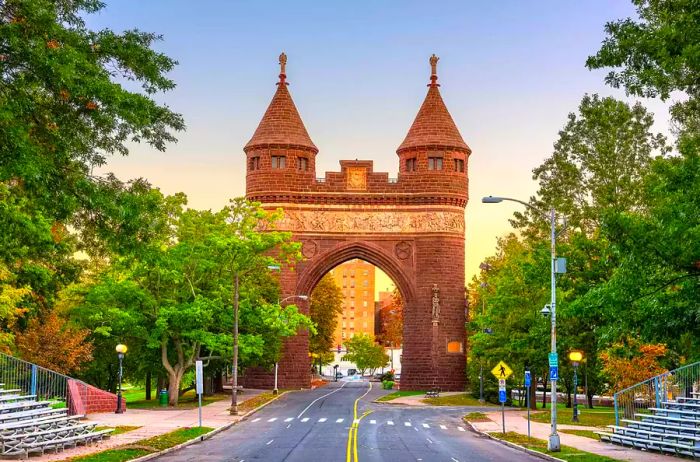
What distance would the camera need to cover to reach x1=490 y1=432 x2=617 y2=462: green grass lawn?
78.2ft

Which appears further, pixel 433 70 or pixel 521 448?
pixel 433 70

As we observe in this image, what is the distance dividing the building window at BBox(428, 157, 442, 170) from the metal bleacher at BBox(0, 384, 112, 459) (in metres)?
46.0

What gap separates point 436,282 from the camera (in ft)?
226

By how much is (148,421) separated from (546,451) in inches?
666

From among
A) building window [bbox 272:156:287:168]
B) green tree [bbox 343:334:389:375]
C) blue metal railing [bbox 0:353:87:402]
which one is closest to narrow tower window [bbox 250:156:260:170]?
building window [bbox 272:156:287:168]

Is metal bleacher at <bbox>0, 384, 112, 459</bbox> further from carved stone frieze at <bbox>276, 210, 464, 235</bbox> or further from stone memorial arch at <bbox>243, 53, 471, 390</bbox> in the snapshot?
carved stone frieze at <bbox>276, 210, 464, 235</bbox>

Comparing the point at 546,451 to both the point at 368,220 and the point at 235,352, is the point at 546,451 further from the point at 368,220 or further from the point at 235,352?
the point at 368,220

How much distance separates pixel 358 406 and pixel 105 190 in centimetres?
3557

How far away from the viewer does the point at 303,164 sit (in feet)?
234

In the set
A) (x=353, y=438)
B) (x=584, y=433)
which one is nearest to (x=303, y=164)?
(x=584, y=433)

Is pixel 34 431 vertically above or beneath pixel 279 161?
beneath

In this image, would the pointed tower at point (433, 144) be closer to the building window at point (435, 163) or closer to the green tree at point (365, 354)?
the building window at point (435, 163)

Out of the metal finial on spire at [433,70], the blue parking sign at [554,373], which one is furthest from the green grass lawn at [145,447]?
the metal finial on spire at [433,70]

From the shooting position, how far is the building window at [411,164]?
234 ft
